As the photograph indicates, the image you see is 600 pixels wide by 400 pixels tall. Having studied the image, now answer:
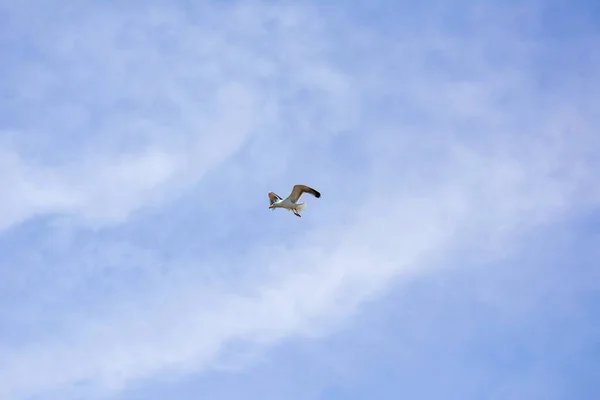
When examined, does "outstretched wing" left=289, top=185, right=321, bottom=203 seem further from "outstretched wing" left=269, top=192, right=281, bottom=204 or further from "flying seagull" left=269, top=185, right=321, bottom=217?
"outstretched wing" left=269, top=192, right=281, bottom=204

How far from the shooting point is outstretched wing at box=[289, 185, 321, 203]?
9629cm

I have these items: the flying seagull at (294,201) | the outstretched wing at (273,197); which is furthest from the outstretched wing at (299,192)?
the outstretched wing at (273,197)

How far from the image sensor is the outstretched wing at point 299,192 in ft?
316

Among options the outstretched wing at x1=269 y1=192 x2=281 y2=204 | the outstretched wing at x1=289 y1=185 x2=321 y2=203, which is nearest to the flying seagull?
the outstretched wing at x1=289 y1=185 x2=321 y2=203

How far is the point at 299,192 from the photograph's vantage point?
10012cm

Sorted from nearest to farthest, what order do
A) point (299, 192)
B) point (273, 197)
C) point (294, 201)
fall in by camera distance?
point (299, 192) < point (294, 201) < point (273, 197)

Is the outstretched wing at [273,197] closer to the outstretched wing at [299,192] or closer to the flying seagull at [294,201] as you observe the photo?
the flying seagull at [294,201]

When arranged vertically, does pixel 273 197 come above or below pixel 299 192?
above

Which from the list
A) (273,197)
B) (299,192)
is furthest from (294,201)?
(273,197)

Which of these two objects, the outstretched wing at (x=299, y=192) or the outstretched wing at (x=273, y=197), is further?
the outstretched wing at (x=273, y=197)

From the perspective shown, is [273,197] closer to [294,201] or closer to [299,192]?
[294,201]

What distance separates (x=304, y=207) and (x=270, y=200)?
7875mm

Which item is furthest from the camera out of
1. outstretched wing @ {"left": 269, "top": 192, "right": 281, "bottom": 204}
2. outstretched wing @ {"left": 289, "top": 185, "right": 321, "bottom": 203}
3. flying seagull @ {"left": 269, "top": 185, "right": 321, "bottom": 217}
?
outstretched wing @ {"left": 269, "top": 192, "right": 281, "bottom": 204}

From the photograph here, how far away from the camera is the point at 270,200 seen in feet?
358
